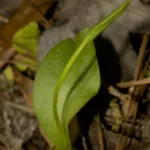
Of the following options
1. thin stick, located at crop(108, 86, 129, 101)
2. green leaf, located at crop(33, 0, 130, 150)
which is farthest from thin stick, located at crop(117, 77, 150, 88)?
green leaf, located at crop(33, 0, 130, 150)

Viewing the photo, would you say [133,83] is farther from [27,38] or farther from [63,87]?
[27,38]

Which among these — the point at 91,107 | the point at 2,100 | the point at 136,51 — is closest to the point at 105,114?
the point at 91,107

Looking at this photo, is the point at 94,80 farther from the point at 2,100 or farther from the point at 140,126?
the point at 2,100

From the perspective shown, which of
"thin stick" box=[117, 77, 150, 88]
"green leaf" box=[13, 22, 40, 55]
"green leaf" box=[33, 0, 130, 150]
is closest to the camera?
"green leaf" box=[33, 0, 130, 150]

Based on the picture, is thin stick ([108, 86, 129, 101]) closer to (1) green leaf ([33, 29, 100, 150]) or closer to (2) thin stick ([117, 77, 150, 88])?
(2) thin stick ([117, 77, 150, 88])

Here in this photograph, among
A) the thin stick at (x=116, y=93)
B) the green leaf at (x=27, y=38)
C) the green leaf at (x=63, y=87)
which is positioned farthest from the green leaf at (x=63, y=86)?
the green leaf at (x=27, y=38)

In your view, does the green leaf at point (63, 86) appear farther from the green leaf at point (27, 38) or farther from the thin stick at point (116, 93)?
the green leaf at point (27, 38)

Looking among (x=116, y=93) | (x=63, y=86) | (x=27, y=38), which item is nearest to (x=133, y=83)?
(x=116, y=93)

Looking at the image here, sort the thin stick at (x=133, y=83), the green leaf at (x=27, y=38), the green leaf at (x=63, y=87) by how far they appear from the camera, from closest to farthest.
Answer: the green leaf at (x=63, y=87) < the thin stick at (x=133, y=83) < the green leaf at (x=27, y=38)
